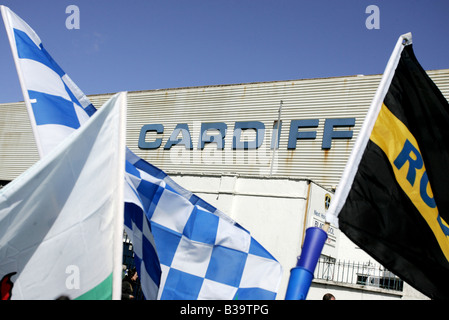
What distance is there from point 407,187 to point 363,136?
536 mm

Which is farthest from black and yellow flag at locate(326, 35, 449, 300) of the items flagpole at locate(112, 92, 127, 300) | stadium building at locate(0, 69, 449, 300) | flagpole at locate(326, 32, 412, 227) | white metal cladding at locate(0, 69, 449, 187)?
white metal cladding at locate(0, 69, 449, 187)

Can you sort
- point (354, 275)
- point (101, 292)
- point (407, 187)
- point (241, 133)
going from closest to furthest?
point (101, 292) → point (407, 187) → point (354, 275) → point (241, 133)

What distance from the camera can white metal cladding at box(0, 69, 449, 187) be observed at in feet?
64.7

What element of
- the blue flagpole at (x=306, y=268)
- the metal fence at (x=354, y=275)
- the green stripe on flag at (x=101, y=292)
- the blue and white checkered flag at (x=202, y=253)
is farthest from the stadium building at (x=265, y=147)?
the green stripe on flag at (x=101, y=292)

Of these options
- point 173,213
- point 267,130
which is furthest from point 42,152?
point 267,130

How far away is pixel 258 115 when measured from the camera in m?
21.8

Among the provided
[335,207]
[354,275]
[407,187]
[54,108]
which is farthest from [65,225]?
[354,275]

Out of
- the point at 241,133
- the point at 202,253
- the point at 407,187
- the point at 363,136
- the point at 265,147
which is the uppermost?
the point at 241,133

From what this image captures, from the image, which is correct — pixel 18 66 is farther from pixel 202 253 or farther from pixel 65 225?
pixel 65 225

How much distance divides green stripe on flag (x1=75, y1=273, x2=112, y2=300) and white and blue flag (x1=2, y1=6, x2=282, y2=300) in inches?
63.2

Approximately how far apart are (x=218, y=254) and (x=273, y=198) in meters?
10.0

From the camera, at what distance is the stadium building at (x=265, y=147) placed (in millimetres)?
14062

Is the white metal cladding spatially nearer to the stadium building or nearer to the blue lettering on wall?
the stadium building

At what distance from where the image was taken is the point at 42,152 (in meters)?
4.38
